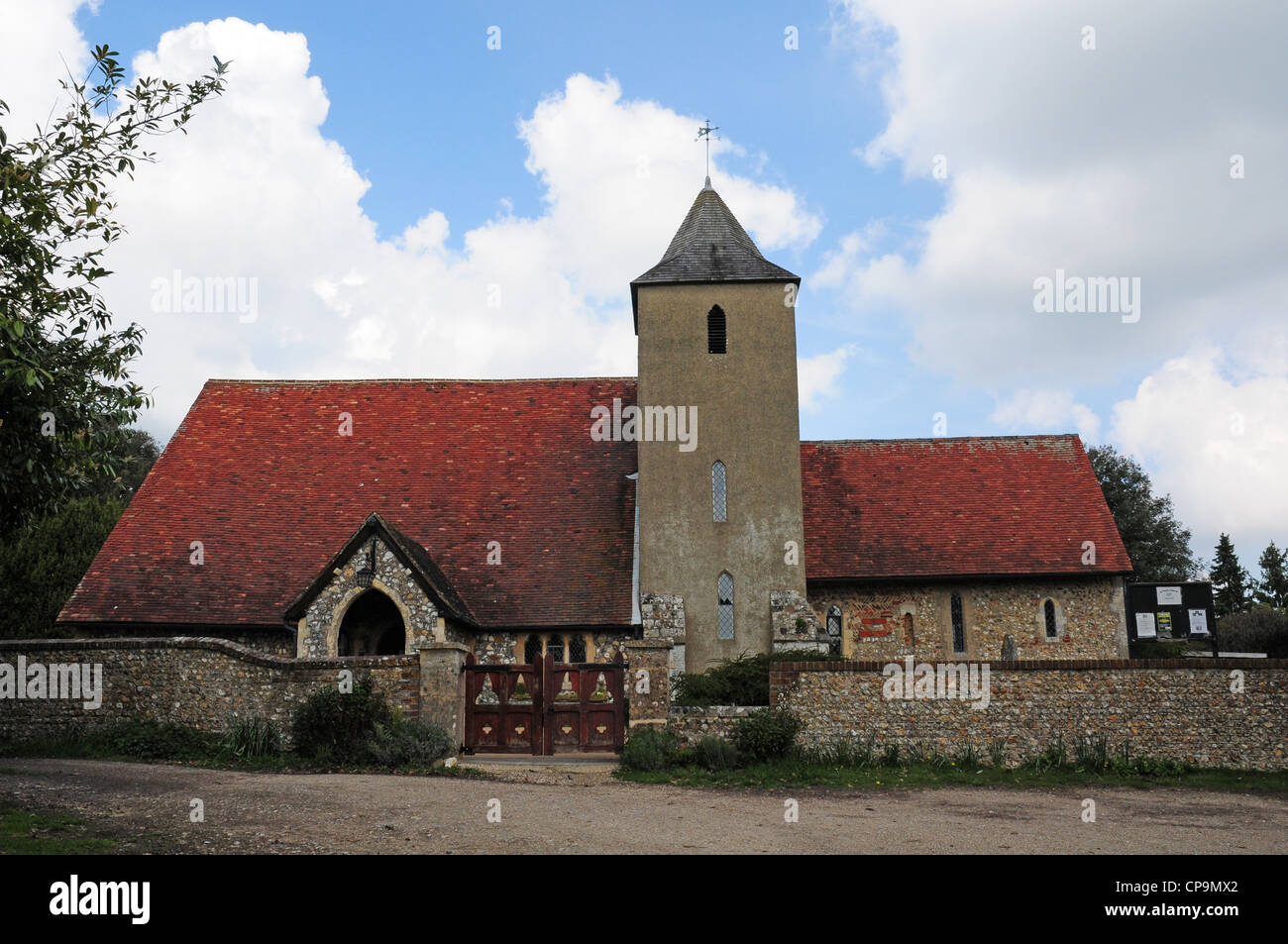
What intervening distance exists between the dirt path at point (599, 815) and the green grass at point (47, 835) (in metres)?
0.36

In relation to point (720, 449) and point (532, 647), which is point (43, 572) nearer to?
point (532, 647)

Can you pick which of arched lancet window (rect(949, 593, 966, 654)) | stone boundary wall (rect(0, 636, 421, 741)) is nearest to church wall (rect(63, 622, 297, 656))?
stone boundary wall (rect(0, 636, 421, 741))

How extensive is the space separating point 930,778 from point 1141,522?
32039 mm

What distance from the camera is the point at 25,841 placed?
28.1 ft

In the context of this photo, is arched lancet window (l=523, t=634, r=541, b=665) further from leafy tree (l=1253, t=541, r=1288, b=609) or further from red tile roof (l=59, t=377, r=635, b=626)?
leafy tree (l=1253, t=541, r=1288, b=609)

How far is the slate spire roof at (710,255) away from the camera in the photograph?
884 inches

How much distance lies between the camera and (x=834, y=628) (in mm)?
22641

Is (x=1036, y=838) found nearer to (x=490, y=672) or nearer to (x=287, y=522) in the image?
(x=490, y=672)

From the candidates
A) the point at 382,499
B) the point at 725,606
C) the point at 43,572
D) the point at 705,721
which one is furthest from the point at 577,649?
the point at 43,572

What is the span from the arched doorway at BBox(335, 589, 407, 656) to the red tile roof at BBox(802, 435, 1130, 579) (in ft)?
30.9

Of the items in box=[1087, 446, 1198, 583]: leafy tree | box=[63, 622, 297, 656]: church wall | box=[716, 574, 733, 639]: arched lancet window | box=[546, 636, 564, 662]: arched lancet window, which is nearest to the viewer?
box=[63, 622, 297, 656]: church wall

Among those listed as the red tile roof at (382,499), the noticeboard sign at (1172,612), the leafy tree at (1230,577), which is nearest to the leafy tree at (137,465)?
the red tile roof at (382,499)

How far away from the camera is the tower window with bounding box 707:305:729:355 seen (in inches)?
882

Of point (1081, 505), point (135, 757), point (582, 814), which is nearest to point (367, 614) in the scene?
point (135, 757)
